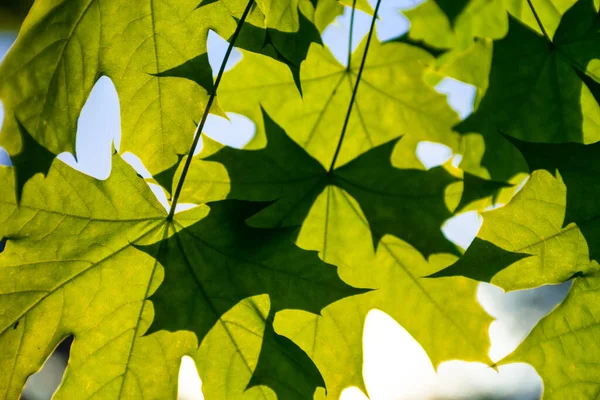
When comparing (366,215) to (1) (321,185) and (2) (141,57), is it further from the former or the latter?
(2) (141,57)

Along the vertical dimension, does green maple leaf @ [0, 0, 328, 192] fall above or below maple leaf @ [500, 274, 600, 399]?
above

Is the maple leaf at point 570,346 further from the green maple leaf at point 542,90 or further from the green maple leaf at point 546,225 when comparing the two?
the green maple leaf at point 542,90

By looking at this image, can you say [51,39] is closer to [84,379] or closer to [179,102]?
[179,102]

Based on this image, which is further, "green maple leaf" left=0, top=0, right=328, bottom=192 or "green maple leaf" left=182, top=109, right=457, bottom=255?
"green maple leaf" left=182, top=109, right=457, bottom=255

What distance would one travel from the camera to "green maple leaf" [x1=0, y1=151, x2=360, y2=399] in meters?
1.08

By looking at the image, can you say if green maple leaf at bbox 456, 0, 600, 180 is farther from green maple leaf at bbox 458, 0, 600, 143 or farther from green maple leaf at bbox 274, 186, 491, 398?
green maple leaf at bbox 274, 186, 491, 398

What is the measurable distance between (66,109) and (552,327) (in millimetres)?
957

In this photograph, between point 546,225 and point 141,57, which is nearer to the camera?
point 546,225

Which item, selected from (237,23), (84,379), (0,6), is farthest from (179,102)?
(0,6)

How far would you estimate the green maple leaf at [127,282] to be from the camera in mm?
1079

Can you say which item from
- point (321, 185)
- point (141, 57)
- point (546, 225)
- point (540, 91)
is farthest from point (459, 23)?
point (141, 57)

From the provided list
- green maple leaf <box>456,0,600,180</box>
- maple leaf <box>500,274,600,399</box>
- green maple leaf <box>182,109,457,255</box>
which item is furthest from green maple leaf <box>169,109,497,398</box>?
maple leaf <box>500,274,600,399</box>

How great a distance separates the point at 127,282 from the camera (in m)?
1.16

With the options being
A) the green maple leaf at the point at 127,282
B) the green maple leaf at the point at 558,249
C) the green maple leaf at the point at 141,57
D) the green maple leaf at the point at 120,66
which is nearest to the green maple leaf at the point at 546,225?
the green maple leaf at the point at 558,249
